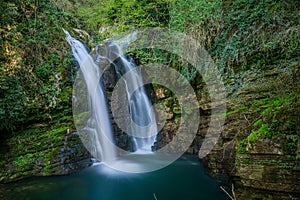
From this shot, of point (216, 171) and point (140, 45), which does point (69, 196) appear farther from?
point (140, 45)

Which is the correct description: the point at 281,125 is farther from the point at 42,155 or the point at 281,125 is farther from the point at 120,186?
the point at 42,155

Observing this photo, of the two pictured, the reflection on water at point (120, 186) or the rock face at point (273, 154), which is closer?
the rock face at point (273, 154)

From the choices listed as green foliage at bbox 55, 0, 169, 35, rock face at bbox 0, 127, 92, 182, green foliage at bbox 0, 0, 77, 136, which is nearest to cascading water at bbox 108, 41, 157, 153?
green foliage at bbox 55, 0, 169, 35

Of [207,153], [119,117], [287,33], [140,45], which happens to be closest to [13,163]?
[119,117]

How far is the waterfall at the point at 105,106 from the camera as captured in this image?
6.41 meters

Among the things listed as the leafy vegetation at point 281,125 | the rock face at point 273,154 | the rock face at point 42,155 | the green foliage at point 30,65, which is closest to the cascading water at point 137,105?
the green foliage at point 30,65

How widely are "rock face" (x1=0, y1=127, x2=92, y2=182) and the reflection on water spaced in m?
0.21

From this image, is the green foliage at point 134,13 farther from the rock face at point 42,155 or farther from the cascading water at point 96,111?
the rock face at point 42,155

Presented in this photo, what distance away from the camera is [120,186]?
500cm

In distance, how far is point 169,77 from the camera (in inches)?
286

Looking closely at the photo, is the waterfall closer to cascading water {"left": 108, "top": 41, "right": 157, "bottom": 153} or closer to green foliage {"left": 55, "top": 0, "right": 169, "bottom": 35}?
cascading water {"left": 108, "top": 41, "right": 157, "bottom": 153}

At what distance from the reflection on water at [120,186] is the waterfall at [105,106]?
0.95 metres

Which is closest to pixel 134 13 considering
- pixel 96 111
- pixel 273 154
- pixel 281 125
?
pixel 96 111

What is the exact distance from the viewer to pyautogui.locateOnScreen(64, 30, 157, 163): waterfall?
6414 mm
